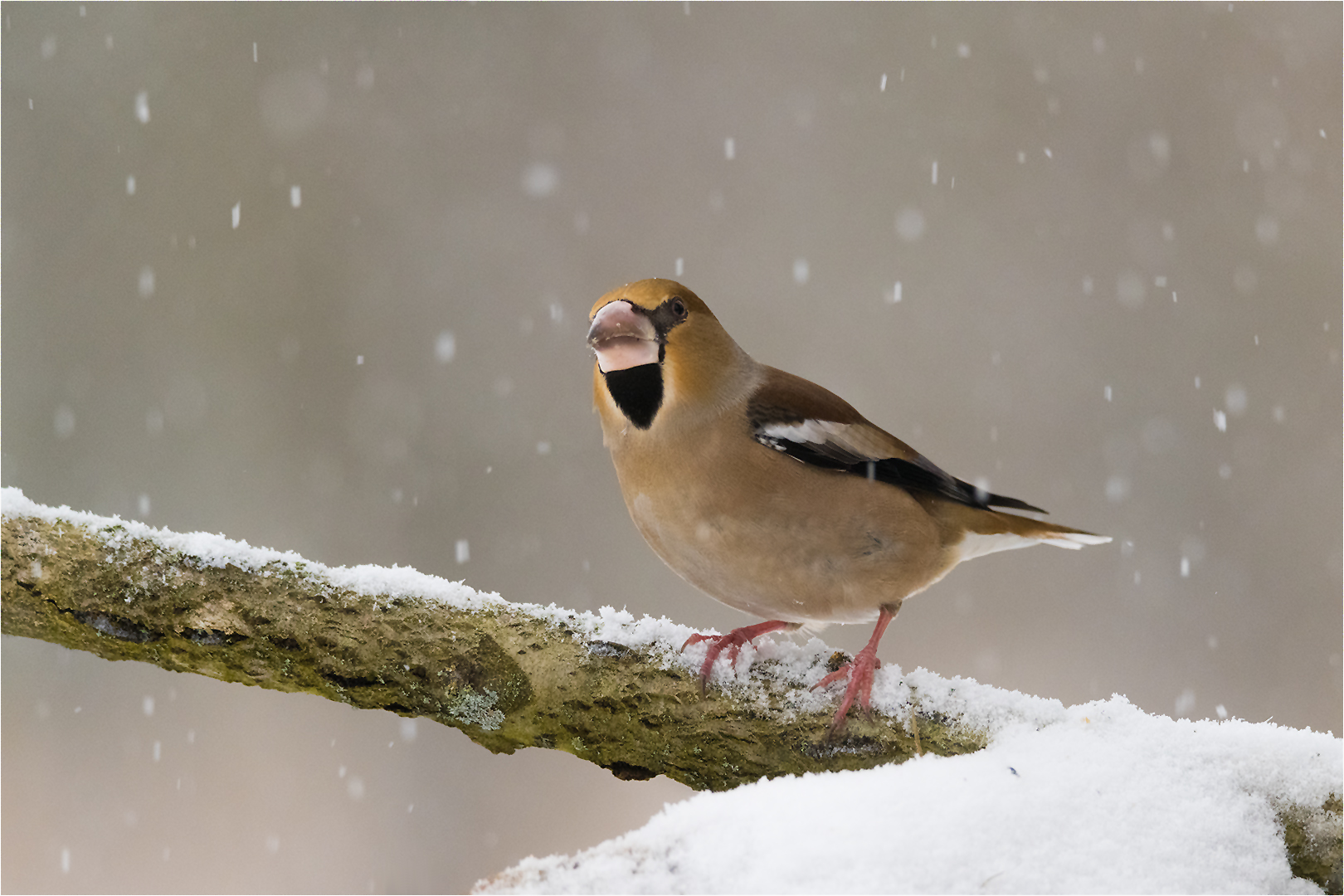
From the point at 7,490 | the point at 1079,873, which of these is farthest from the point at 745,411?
the point at 7,490

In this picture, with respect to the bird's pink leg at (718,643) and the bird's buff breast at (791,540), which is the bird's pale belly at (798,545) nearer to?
the bird's buff breast at (791,540)

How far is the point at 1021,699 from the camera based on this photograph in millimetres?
2346

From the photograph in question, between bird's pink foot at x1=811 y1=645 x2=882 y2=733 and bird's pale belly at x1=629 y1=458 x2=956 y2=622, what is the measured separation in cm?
33

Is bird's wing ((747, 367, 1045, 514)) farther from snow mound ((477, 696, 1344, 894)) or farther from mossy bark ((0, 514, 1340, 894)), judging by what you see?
snow mound ((477, 696, 1344, 894))

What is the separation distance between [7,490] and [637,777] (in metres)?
1.99

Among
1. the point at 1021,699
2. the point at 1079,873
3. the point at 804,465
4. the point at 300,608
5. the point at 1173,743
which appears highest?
the point at 804,465

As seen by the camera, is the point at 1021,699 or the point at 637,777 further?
the point at 637,777

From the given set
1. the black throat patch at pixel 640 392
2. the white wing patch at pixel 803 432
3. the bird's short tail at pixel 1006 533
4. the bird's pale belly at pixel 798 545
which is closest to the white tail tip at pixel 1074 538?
the bird's short tail at pixel 1006 533

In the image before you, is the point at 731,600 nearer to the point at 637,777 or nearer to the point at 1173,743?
the point at 637,777

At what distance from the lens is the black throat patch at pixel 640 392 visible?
297 cm

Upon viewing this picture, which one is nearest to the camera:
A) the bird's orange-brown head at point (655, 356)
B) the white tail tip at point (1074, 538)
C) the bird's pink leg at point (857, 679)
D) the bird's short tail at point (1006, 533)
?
the bird's pink leg at point (857, 679)

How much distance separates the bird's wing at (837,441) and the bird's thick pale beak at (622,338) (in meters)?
0.37

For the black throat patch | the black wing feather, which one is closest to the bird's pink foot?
the black wing feather

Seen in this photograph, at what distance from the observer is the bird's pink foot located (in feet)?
7.85
